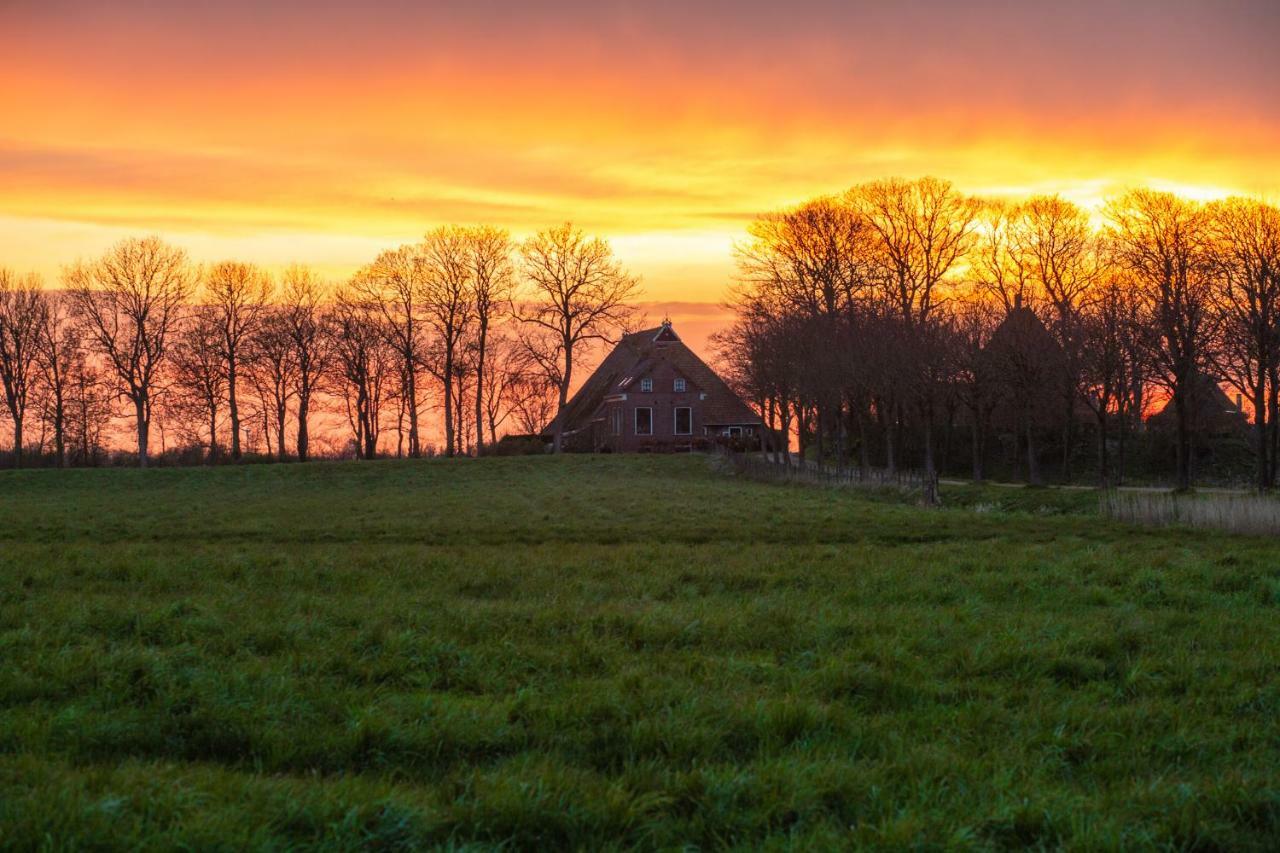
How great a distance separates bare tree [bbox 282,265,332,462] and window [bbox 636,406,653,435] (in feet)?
68.5

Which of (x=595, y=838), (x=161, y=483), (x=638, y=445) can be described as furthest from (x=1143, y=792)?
(x=638, y=445)

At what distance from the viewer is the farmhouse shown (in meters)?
75.3

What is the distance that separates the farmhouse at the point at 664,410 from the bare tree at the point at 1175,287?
100ft

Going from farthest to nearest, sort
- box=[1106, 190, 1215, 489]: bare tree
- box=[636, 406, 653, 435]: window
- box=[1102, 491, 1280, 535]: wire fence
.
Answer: box=[636, 406, 653, 435]: window → box=[1106, 190, 1215, 489]: bare tree → box=[1102, 491, 1280, 535]: wire fence

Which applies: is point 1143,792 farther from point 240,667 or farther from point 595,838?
point 240,667

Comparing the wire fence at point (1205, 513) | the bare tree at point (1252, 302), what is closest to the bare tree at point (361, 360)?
the bare tree at point (1252, 302)

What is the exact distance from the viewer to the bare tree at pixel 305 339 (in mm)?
70438

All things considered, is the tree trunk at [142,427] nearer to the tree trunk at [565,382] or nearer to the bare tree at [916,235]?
the tree trunk at [565,382]

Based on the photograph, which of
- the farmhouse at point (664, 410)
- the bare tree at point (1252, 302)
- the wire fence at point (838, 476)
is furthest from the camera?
the farmhouse at point (664, 410)

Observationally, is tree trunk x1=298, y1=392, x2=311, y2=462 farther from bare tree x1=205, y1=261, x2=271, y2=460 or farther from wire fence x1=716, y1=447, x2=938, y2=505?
wire fence x1=716, y1=447, x2=938, y2=505

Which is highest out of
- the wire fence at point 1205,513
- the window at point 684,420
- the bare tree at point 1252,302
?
the bare tree at point 1252,302

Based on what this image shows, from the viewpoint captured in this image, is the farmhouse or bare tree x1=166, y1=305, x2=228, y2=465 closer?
bare tree x1=166, y1=305, x2=228, y2=465

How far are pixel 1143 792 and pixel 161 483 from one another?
162 ft

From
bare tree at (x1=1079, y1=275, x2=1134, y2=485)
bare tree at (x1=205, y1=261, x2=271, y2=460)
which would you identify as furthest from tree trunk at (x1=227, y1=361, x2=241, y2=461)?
bare tree at (x1=1079, y1=275, x2=1134, y2=485)
